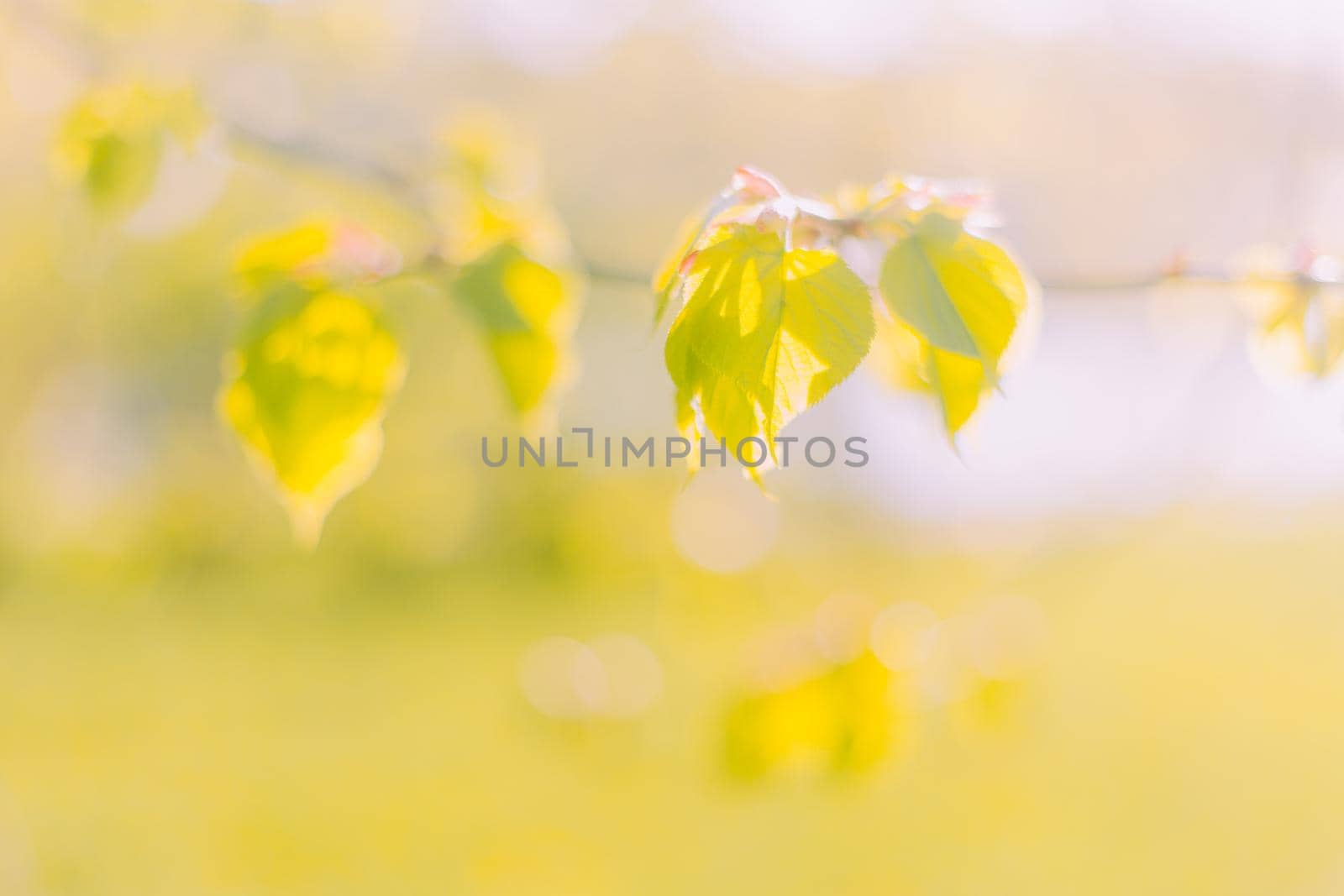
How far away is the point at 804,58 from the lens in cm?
700

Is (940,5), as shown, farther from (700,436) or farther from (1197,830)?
(700,436)

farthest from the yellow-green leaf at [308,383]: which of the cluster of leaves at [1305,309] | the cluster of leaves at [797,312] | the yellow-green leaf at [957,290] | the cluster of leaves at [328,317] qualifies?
the cluster of leaves at [1305,309]

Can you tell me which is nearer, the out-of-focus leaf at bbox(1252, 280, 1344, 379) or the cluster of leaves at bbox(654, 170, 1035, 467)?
the cluster of leaves at bbox(654, 170, 1035, 467)

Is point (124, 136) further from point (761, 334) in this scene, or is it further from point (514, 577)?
point (514, 577)

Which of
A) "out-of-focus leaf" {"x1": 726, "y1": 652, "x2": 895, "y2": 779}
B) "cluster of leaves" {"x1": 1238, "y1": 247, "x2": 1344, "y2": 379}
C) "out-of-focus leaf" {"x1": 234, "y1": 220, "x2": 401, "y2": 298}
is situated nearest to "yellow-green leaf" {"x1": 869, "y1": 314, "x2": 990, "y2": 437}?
"cluster of leaves" {"x1": 1238, "y1": 247, "x2": 1344, "y2": 379}

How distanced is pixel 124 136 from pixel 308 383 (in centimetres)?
43

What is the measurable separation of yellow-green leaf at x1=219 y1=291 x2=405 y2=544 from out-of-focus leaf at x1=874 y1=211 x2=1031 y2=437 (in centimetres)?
41

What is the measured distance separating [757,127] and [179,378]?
17.4 feet

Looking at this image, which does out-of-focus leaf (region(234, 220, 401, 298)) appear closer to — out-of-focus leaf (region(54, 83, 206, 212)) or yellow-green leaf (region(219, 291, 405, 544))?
yellow-green leaf (region(219, 291, 405, 544))

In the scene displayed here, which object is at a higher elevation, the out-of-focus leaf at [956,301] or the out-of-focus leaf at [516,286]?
the out-of-focus leaf at [516,286]

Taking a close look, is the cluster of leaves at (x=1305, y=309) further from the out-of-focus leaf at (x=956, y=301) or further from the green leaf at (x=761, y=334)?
the green leaf at (x=761, y=334)

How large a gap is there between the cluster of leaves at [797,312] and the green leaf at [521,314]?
239mm

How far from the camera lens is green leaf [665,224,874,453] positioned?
1.72 ft

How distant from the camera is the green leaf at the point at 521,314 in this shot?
0.80 m
